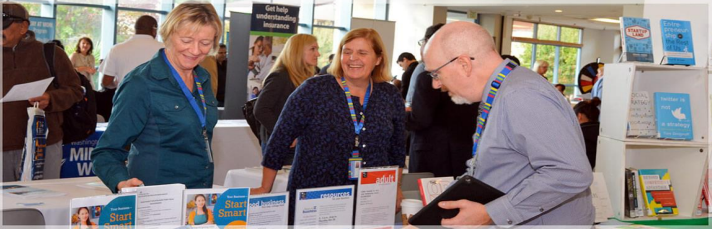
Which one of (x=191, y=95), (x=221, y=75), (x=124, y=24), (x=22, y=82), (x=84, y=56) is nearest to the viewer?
(x=191, y=95)

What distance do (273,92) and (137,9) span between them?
9142 mm

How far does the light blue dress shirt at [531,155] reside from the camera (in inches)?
67.9

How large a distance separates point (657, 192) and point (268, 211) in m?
2.48

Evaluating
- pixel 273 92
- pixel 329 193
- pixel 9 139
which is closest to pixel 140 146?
pixel 329 193

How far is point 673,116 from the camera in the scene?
364cm

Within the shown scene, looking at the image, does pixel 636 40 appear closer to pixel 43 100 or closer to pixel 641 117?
pixel 641 117

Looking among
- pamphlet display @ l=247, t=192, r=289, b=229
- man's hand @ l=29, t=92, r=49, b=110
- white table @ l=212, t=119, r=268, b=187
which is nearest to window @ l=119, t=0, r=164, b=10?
white table @ l=212, t=119, r=268, b=187

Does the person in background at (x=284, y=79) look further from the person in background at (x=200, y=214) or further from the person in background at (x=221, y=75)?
the person in background at (x=221, y=75)

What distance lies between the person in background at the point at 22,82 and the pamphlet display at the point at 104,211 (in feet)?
5.86

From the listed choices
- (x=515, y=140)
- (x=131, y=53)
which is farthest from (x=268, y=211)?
(x=131, y=53)

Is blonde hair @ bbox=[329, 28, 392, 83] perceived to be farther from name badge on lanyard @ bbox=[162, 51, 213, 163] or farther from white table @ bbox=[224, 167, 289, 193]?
white table @ bbox=[224, 167, 289, 193]

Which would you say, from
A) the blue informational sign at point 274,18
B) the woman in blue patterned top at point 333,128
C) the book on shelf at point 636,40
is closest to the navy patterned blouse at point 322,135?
the woman in blue patterned top at point 333,128

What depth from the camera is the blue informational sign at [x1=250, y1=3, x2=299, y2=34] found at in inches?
324

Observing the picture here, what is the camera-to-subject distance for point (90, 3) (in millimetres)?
11773
